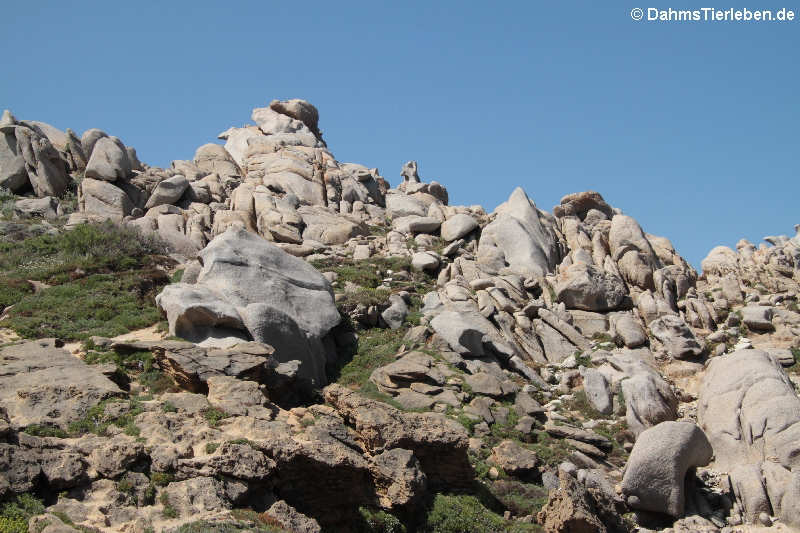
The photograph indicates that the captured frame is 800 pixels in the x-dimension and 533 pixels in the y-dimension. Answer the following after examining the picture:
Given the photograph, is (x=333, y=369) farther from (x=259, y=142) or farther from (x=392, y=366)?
(x=259, y=142)

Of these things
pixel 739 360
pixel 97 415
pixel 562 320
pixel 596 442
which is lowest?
pixel 97 415

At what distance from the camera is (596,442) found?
69.3 feet

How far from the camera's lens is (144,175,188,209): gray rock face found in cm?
3975

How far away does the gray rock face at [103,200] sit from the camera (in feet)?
125

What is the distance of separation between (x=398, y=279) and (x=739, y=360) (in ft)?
49.9

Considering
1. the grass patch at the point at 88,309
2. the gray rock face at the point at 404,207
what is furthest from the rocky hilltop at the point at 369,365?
the gray rock face at the point at 404,207

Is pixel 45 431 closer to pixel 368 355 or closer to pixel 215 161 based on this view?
pixel 368 355

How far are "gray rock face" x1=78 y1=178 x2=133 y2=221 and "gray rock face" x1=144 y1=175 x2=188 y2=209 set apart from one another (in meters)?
1.32

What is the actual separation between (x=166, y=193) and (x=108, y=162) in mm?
4155

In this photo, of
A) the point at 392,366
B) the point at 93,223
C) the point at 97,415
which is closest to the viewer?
the point at 97,415

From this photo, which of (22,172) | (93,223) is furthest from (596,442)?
(22,172)

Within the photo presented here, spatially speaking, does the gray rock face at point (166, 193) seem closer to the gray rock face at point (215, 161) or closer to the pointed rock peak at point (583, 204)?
the gray rock face at point (215, 161)

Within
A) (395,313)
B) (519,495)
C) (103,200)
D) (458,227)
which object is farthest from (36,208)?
(519,495)

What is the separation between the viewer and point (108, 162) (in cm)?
4059
